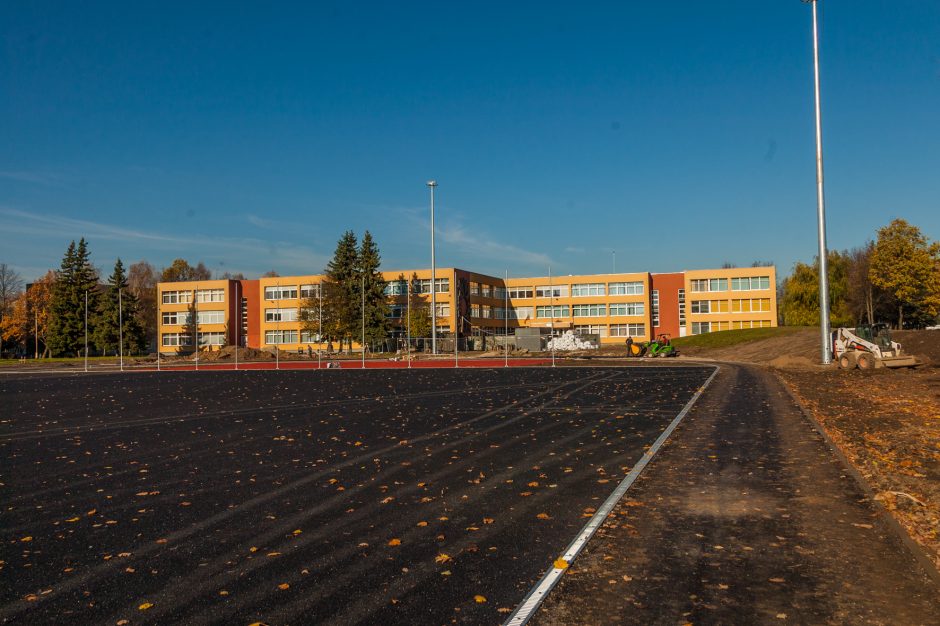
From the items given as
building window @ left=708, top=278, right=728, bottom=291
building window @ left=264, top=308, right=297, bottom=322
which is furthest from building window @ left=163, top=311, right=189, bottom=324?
building window @ left=708, top=278, right=728, bottom=291

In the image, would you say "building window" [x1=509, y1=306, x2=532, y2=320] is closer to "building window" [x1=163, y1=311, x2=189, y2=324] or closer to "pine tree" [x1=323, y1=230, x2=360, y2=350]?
"pine tree" [x1=323, y1=230, x2=360, y2=350]

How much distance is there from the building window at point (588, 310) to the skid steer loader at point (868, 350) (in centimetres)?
6356

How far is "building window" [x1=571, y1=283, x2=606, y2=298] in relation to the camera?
99438 mm

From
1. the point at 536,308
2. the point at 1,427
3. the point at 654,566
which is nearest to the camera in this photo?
the point at 654,566

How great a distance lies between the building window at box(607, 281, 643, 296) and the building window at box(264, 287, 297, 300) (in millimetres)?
47054

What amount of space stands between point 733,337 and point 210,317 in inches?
2937

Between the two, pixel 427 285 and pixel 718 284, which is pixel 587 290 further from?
pixel 427 285

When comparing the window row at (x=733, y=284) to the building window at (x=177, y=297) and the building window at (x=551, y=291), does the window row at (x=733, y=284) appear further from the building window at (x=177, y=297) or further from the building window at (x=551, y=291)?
the building window at (x=177, y=297)

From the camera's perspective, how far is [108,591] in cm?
560

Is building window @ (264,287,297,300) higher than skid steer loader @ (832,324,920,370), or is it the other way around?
building window @ (264,287,297,300)

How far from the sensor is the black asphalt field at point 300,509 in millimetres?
5383

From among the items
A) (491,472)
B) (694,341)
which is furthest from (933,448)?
(694,341)

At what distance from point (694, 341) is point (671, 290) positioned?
98.1 ft

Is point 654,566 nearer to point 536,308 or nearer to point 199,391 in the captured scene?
point 199,391
